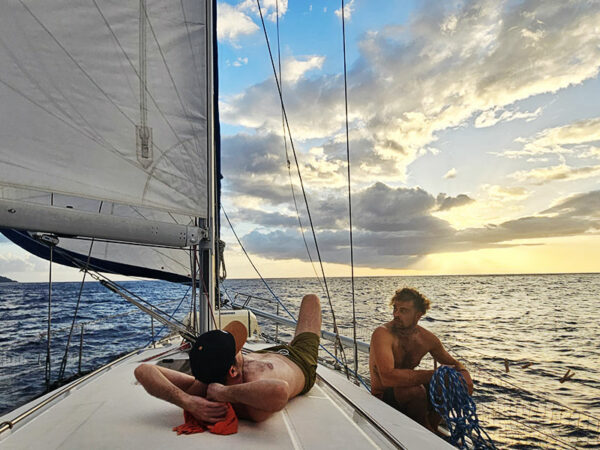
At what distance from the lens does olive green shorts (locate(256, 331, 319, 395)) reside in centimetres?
231

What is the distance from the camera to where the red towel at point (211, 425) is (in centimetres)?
161

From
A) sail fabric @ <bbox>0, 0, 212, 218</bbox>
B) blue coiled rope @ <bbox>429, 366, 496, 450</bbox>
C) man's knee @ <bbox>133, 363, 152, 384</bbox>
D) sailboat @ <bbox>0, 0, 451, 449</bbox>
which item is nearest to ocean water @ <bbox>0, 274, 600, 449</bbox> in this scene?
blue coiled rope @ <bbox>429, 366, 496, 450</bbox>

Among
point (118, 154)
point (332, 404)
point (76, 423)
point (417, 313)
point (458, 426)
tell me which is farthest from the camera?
point (417, 313)

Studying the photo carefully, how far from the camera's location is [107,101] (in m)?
2.73

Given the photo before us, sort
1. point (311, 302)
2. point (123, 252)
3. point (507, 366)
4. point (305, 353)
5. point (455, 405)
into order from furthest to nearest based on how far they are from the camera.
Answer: point (507, 366) → point (123, 252) → point (311, 302) → point (455, 405) → point (305, 353)

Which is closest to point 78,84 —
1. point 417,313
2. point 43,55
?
point 43,55

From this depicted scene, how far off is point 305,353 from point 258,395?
0.83m

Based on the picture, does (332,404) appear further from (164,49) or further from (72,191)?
(164,49)

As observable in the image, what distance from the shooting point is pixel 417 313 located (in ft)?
10.2

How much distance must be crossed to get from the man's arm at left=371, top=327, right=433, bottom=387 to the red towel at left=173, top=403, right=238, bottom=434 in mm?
1630

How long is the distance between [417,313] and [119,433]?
2330 millimetres

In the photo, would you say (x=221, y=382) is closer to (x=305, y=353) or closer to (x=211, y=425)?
(x=211, y=425)

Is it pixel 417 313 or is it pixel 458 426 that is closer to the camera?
pixel 458 426

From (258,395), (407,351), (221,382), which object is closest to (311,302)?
(407,351)
